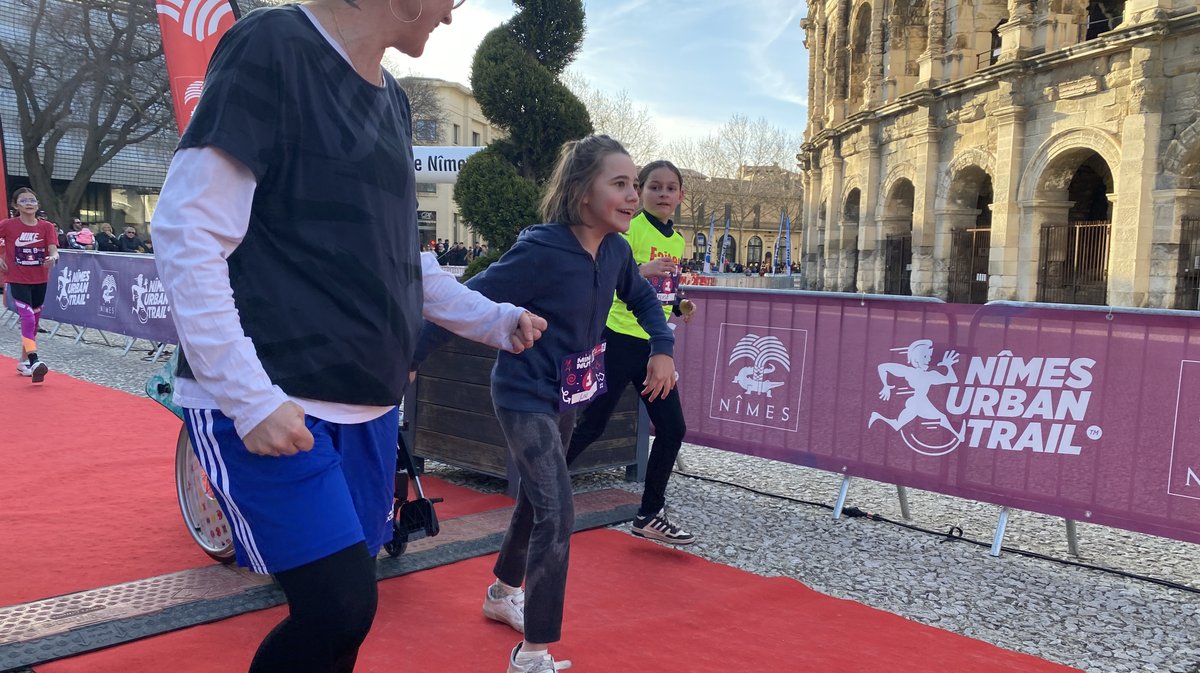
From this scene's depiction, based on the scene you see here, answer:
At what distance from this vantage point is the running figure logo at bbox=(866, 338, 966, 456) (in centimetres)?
530

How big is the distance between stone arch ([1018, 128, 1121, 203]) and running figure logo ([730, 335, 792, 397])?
17.5 m

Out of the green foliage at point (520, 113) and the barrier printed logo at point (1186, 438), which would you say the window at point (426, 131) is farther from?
the barrier printed logo at point (1186, 438)

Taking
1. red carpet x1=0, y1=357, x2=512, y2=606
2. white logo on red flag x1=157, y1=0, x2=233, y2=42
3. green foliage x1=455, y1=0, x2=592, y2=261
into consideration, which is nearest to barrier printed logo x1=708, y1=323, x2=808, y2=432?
red carpet x1=0, y1=357, x2=512, y2=606

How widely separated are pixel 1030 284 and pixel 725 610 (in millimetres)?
21844

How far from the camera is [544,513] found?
122 inches

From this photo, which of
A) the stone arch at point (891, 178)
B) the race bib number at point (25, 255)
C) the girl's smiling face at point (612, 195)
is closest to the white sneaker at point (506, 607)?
the girl's smiling face at point (612, 195)

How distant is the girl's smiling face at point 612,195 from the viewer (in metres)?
3.26

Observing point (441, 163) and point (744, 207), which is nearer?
point (441, 163)

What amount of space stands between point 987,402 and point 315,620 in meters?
4.53

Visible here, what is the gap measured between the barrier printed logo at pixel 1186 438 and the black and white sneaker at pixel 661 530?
257 centimetres

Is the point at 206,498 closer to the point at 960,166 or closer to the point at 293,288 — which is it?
the point at 293,288

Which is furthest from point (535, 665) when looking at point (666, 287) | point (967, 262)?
point (967, 262)

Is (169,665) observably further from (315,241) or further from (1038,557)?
(1038,557)

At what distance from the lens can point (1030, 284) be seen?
22.8m
